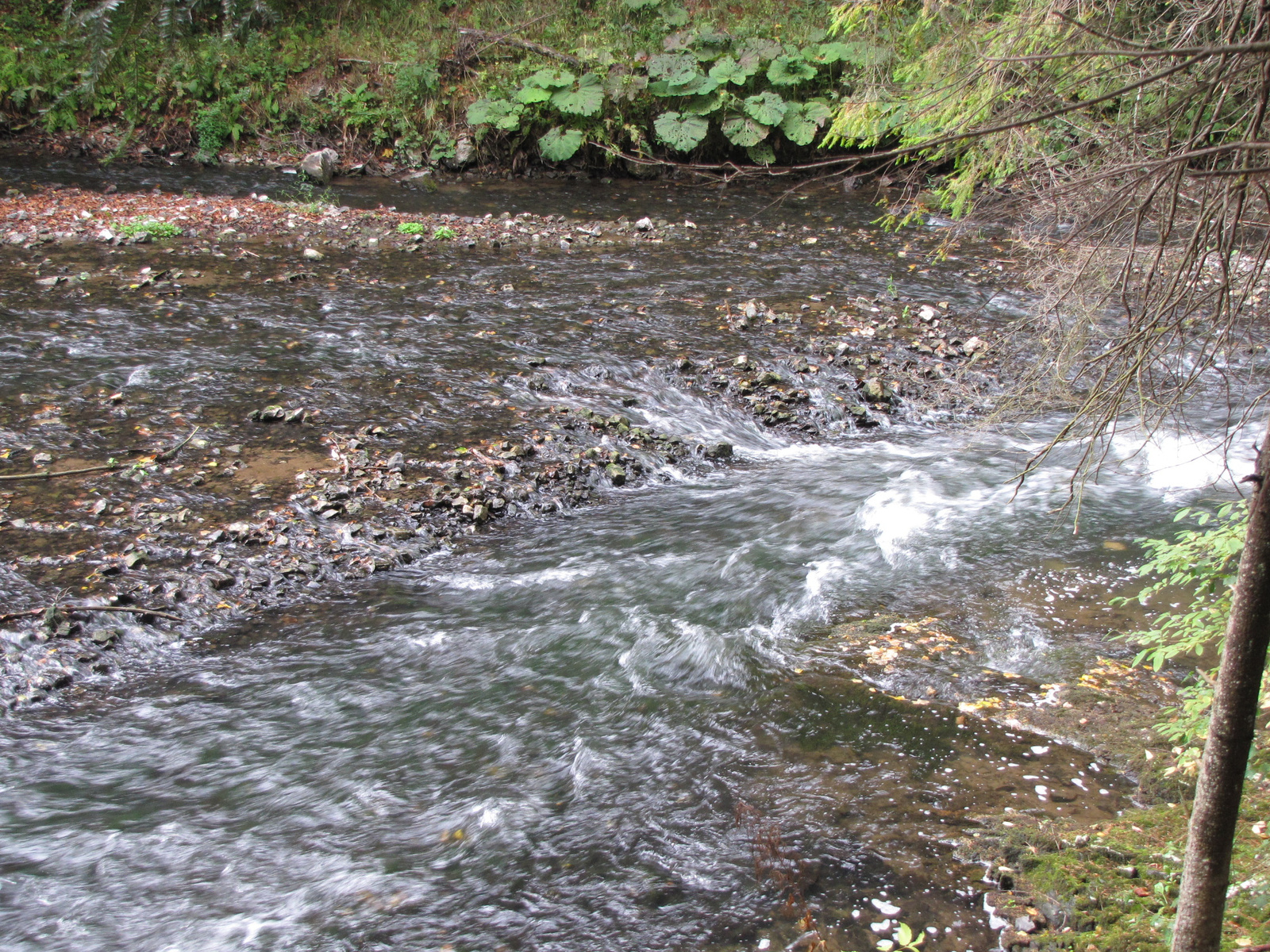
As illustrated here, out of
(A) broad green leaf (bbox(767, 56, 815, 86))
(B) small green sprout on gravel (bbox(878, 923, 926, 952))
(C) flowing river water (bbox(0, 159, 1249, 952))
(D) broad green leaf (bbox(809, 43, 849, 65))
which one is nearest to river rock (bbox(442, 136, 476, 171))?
(A) broad green leaf (bbox(767, 56, 815, 86))

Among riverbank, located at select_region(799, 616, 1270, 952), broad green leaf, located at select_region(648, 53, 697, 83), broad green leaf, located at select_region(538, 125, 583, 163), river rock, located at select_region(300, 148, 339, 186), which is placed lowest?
riverbank, located at select_region(799, 616, 1270, 952)

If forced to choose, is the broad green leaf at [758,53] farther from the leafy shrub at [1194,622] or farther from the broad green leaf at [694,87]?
the leafy shrub at [1194,622]

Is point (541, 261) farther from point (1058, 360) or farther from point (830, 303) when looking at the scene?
point (1058, 360)

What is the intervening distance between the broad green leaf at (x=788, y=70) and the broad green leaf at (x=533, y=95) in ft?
12.1

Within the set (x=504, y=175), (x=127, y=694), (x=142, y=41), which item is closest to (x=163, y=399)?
(x=127, y=694)

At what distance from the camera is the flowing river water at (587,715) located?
302 centimetres

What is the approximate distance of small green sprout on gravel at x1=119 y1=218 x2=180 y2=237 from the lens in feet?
32.2

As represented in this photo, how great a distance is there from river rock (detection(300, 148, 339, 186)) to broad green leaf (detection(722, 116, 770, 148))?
20.9 feet

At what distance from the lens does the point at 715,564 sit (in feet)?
17.6

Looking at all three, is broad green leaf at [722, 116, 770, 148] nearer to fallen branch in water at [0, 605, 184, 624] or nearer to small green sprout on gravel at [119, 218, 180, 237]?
small green sprout on gravel at [119, 218, 180, 237]

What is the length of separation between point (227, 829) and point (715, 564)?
2987 millimetres

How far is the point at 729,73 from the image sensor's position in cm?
1417

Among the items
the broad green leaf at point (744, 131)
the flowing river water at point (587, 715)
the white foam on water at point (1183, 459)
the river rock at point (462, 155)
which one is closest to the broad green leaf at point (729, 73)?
the broad green leaf at point (744, 131)

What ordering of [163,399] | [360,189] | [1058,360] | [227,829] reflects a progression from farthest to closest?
[360,189] → [163,399] → [1058,360] → [227,829]
